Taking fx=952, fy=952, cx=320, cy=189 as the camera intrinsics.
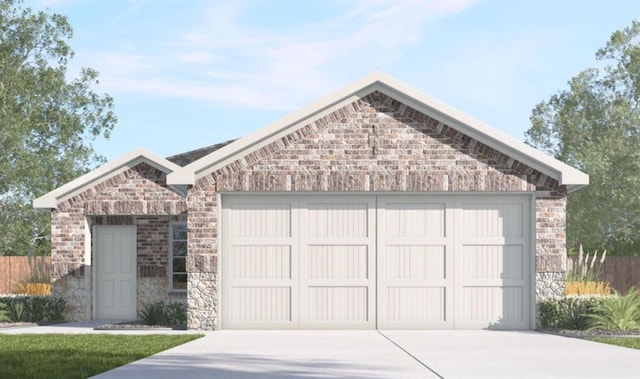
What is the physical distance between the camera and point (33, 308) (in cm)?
2272

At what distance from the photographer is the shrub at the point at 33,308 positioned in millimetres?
22531

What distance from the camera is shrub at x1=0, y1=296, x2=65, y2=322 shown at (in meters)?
22.5

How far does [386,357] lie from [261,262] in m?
6.09

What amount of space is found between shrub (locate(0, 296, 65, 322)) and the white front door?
1200mm

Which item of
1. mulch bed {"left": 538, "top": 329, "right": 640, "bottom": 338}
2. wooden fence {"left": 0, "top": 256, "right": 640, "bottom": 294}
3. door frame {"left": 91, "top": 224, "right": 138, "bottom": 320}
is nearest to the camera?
mulch bed {"left": 538, "top": 329, "right": 640, "bottom": 338}

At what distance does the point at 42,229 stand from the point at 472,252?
24.5 meters

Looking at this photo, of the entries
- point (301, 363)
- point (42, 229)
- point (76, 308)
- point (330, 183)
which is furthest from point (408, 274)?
point (42, 229)

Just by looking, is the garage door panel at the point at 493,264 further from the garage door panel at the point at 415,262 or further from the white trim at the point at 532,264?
the garage door panel at the point at 415,262

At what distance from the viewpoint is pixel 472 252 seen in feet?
62.5

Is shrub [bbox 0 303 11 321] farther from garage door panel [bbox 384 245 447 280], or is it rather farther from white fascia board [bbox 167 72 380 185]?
garage door panel [bbox 384 245 447 280]

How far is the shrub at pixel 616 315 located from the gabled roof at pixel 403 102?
7.86 feet

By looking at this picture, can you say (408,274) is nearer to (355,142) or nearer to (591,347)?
(355,142)

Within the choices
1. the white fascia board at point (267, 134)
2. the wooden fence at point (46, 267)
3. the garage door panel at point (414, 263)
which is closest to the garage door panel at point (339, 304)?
the garage door panel at point (414, 263)

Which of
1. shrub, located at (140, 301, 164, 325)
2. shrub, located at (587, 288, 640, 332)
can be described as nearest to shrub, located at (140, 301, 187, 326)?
shrub, located at (140, 301, 164, 325)
